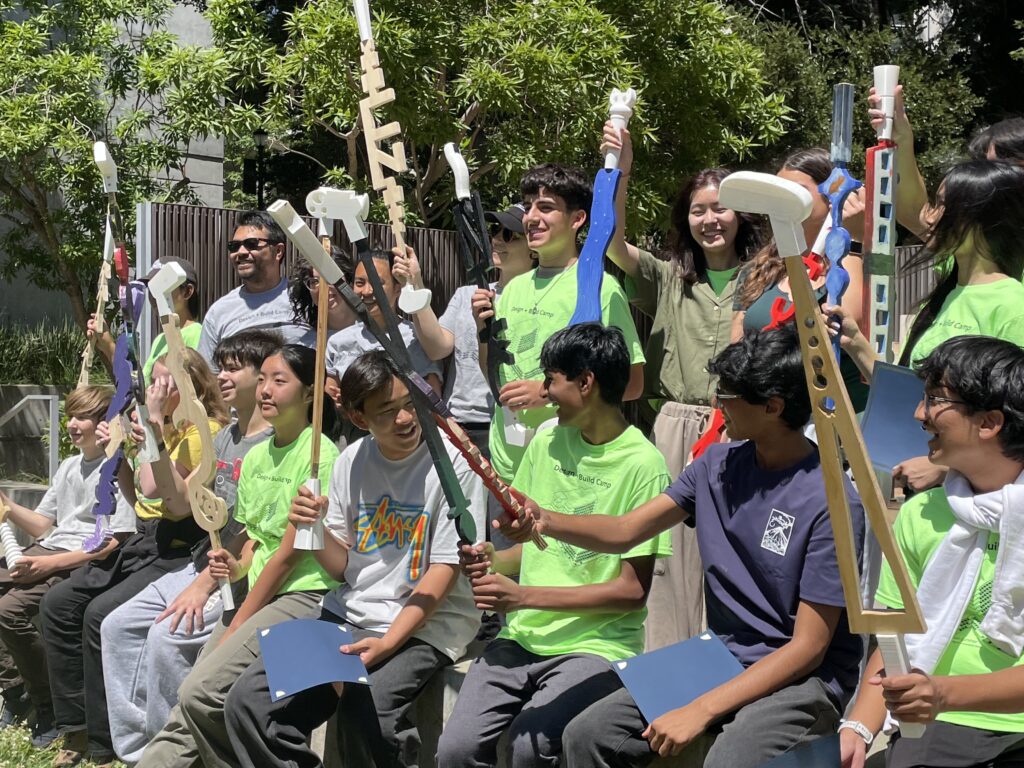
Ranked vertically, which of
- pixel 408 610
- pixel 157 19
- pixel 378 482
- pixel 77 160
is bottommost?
pixel 408 610

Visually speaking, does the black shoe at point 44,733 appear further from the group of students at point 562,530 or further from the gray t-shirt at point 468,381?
the gray t-shirt at point 468,381

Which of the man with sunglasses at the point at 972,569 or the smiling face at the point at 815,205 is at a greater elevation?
the smiling face at the point at 815,205

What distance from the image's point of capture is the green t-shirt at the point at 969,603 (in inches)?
98.0

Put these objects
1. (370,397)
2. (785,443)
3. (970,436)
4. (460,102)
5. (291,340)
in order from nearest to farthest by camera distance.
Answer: (970,436)
(785,443)
(370,397)
(291,340)
(460,102)

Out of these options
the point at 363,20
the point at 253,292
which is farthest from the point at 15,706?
the point at 363,20

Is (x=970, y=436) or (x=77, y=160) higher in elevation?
(x=77, y=160)

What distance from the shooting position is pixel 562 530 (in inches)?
125

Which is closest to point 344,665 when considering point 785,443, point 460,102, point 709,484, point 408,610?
point 408,610

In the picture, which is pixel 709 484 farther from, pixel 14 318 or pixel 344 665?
pixel 14 318

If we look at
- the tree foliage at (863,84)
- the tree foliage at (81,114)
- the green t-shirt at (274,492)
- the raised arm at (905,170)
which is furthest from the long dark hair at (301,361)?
the tree foliage at (863,84)

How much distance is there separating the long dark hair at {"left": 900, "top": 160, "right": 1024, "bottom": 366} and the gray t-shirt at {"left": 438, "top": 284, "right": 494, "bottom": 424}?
77.3 inches

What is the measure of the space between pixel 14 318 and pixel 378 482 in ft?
36.2

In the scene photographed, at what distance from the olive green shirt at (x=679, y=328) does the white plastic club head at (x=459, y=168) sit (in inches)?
26.5

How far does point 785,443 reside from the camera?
9.80 feet
